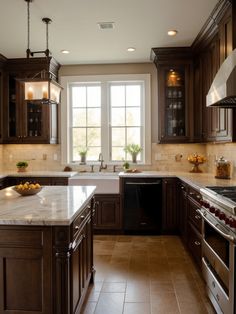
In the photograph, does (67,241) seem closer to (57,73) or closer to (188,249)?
(188,249)

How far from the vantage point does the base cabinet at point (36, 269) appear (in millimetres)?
1834

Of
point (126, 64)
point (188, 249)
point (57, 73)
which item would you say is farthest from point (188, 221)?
point (57, 73)

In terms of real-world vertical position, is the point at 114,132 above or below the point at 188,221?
above

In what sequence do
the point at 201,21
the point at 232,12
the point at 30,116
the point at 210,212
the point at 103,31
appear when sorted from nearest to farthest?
the point at 210,212, the point at 232,12, the point at 201,21, the point at 103,31, the point at 30,116

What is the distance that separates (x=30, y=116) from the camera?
201 inches

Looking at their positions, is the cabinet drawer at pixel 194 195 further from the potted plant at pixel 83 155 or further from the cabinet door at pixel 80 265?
the potted plant at pixel 83 155

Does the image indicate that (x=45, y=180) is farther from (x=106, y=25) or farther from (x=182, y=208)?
(x=106, y=25)

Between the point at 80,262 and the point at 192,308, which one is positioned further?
the point at 192,308

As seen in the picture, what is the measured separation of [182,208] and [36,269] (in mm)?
2635

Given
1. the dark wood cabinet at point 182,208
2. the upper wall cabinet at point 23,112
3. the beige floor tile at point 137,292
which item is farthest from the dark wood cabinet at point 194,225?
the upper wall cabinet at point 23,112

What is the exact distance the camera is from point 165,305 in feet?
8.49

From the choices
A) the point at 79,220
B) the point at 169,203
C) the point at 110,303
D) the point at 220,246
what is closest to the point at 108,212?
the point at 169,203

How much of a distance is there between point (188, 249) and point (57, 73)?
3673 mm

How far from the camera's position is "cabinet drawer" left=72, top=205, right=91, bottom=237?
2023mm
